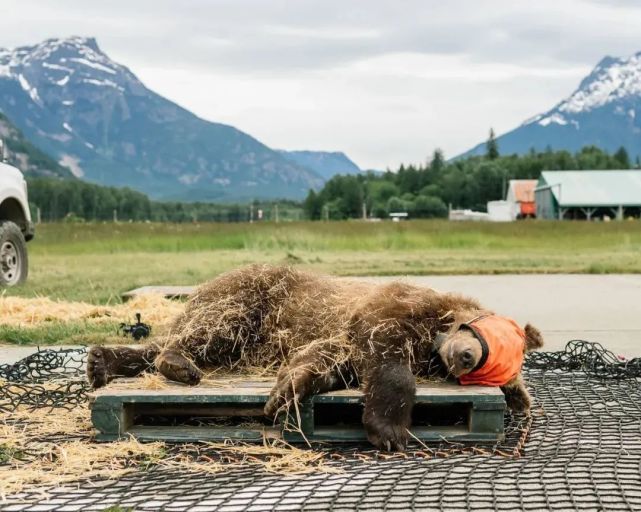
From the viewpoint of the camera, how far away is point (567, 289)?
12.2m

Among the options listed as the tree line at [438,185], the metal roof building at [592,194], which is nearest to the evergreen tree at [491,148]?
the tree line at [438,185]

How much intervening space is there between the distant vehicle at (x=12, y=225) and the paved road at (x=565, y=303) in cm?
487

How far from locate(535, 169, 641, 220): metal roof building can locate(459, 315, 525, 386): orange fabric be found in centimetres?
7471

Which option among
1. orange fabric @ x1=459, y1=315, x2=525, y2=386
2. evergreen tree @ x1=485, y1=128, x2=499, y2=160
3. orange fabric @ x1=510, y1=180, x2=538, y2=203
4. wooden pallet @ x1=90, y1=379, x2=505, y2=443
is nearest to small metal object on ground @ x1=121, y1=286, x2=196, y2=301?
wooden pallet @ x1=90, y1=379, x2=505, y2=443

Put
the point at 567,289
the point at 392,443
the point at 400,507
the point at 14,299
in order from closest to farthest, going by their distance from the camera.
Result: 1. the point at 400,507
2. the point at 392,443
3. the point at 14,299
4. the point at 567,289

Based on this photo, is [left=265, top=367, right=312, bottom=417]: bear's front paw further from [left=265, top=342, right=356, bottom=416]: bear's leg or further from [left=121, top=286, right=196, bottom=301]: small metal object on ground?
[left=121, top=286, right=196, bottom=301]: small metal object on ground

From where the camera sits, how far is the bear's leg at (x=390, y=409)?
4.04m

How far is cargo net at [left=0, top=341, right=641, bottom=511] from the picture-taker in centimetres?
336

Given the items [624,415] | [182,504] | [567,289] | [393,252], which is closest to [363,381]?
[182,504]

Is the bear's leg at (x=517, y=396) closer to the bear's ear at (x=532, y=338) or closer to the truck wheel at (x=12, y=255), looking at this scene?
the bear's ear at (x=532, y=338)

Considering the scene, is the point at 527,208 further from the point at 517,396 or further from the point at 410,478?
the point at 410,478

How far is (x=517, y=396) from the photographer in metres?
4.70

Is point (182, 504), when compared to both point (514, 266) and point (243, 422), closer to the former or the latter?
point (243, 422)

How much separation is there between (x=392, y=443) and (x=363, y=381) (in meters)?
0.33
